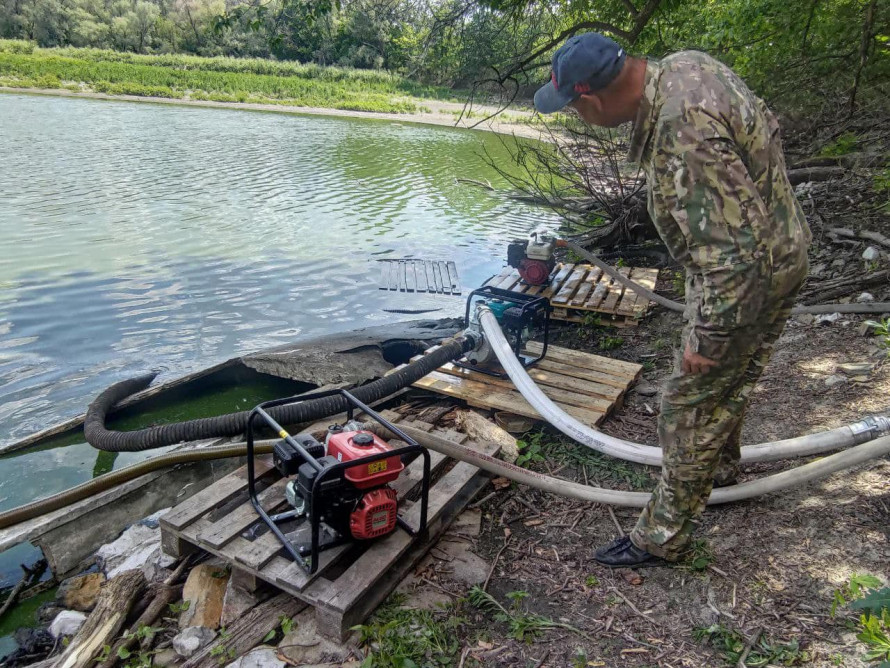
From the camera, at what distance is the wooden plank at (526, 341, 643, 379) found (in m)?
4.47

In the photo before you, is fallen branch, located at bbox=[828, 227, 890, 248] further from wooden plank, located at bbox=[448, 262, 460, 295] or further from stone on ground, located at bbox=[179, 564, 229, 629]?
stone on ground, located at bbox=[179, 564, 229, 629]

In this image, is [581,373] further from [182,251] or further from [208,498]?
[182,251]

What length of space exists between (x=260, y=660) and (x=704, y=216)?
2.30 metres

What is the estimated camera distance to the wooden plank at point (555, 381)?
412 cm

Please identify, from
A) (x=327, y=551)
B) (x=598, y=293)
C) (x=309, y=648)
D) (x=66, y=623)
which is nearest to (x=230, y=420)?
(x=66, y=623)

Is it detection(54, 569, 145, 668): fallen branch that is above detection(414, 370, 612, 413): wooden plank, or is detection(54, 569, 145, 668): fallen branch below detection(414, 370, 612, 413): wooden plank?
below

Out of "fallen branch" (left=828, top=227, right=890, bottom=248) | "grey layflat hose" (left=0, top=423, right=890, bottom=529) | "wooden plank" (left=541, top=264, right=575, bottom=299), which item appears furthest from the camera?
"wooden plank" (left=541, top=264, right=575, bottom=299)

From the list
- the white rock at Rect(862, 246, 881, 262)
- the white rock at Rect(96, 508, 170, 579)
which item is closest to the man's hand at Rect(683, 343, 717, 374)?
the white rock at Rect(96, 508, 170, 579)

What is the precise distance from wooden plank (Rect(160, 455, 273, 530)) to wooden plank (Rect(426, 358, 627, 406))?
1616mm

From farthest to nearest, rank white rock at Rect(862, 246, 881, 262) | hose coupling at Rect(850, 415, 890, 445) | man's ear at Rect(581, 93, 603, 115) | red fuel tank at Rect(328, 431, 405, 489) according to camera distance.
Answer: white rock at Rect(862, 246, 881, 262) → hose coupling at Rect(850, 415, 890, 445) → red fuel tank at Rect(328, 431, 405, 489) → man's ear at Rect(581, 93, 603, 115)

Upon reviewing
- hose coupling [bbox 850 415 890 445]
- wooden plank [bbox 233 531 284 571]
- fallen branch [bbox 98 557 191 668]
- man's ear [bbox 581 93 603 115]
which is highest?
man's ear [bbox 581 93 603 115]

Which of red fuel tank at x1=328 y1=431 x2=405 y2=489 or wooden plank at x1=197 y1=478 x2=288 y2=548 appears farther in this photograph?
wooden plank at x1=197 y1=478 x2=288 y2=548

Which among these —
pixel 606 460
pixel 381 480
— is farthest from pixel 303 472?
pixel 606 460

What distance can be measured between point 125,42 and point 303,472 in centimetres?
4623
